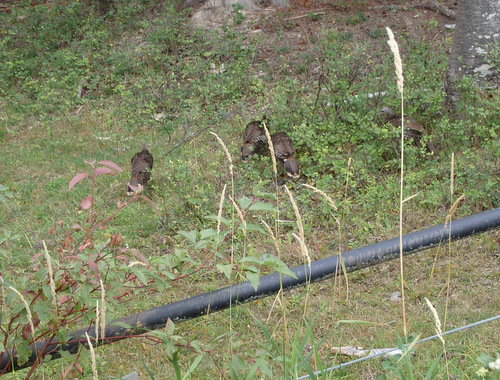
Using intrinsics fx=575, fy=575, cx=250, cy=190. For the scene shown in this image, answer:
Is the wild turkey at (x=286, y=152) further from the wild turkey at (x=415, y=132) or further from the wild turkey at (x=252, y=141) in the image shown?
the wild turkey at (x=415, y=132)

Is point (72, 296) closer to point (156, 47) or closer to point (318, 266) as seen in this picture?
point (318, 266)

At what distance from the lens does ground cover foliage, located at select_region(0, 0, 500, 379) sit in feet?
7.89

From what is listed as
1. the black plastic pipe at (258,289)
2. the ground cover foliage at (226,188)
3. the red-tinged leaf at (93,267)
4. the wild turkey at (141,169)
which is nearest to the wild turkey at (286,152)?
the ground cover foliage at (226,188)

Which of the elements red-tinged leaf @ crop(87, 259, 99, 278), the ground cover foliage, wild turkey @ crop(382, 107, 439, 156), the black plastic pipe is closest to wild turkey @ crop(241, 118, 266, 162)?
the ground cover foliage

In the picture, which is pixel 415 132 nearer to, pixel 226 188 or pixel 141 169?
pixel 226 188

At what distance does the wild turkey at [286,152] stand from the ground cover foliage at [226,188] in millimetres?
150

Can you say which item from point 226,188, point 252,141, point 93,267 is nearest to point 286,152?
point 252,141

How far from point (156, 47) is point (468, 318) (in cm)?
683

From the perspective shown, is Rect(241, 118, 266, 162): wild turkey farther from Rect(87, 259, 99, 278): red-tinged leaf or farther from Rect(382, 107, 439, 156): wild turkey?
Rect(87, 259, 99, 278): red-tinged leaf

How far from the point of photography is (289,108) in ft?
22.1

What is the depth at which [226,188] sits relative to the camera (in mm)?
5695

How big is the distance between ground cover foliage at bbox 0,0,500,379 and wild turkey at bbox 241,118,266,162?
137mm

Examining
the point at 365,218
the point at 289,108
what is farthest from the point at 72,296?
the point at 289,108

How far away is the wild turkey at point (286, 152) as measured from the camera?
5734 millimetres
